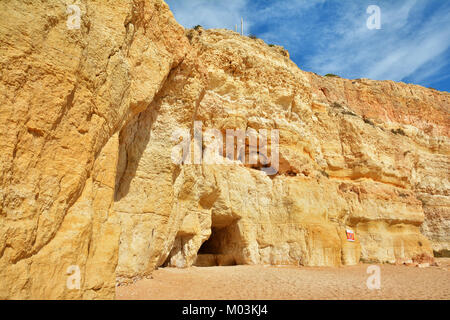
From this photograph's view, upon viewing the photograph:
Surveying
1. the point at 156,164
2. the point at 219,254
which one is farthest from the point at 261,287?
the point at 219,254

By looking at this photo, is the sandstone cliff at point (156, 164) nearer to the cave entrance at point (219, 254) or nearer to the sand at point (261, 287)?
the cave entrance at point (219, 254)

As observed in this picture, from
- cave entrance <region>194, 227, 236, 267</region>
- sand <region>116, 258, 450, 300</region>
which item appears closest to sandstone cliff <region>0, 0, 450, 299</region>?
cave entrance <region>194, 227, 236, 267</region>

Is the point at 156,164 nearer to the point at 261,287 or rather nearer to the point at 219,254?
the point at 261,287

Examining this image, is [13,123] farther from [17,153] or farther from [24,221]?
[24,221]

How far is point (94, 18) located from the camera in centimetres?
571

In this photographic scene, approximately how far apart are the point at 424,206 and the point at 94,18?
27.8 metres

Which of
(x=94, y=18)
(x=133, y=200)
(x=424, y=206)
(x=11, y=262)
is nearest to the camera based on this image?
(x=11, y=262)

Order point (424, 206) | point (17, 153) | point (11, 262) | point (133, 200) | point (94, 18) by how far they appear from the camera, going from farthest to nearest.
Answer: point (424, 206)
point (133, 200)
point (94, 18)
point (17, 153)
point (11, 262)

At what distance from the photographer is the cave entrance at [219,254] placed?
45.8ft

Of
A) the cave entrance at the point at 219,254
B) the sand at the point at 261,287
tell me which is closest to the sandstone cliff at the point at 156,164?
the cave entrance at the point at 219,254

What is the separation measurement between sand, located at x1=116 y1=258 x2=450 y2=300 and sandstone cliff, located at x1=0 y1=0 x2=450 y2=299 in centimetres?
82

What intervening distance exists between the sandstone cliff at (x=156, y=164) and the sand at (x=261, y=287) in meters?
0.82

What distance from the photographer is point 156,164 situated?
9.12 m
